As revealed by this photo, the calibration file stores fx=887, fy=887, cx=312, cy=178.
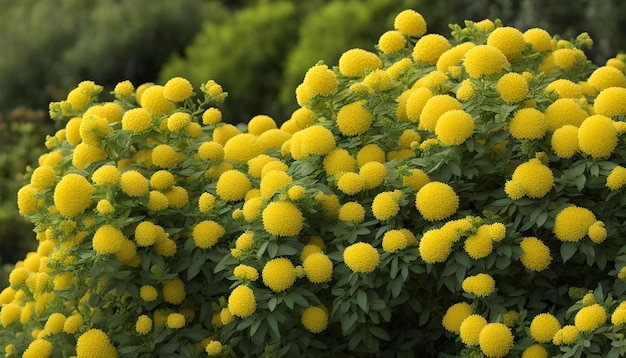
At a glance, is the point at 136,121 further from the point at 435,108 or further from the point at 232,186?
the point at 435,108

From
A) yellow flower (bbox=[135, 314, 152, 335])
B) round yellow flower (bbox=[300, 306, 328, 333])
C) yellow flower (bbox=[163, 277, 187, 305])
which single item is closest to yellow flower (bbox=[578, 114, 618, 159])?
round yellow flower (bbox=[300, 306, 328, 333])

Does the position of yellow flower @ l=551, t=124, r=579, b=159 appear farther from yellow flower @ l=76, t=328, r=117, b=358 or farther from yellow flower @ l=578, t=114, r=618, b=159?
yellow flower @ l=76, t=328, r=117, b=358

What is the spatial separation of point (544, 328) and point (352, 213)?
28.8 inches

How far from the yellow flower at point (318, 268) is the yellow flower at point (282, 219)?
0.35 feet

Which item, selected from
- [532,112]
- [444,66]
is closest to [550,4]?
[444,66]

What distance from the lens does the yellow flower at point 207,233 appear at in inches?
123

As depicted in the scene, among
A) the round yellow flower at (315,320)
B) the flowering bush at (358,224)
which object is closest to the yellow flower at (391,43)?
the flowering bush at (358,224)

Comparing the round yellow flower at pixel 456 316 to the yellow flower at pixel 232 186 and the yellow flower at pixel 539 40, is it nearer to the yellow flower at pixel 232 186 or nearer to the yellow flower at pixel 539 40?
the yellow flower at pixel 232 186

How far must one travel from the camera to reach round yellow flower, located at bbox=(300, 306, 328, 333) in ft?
9.77

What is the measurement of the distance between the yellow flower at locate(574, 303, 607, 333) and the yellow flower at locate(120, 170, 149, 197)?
1513 mm

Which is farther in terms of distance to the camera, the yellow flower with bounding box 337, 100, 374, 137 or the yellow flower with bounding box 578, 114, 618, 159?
the yellow flower with bounding box 337, 100, 374, 137

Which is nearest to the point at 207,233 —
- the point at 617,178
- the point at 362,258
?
the point at 362,258

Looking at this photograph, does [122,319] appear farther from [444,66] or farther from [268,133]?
[444,66]

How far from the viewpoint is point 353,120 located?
125 inches
